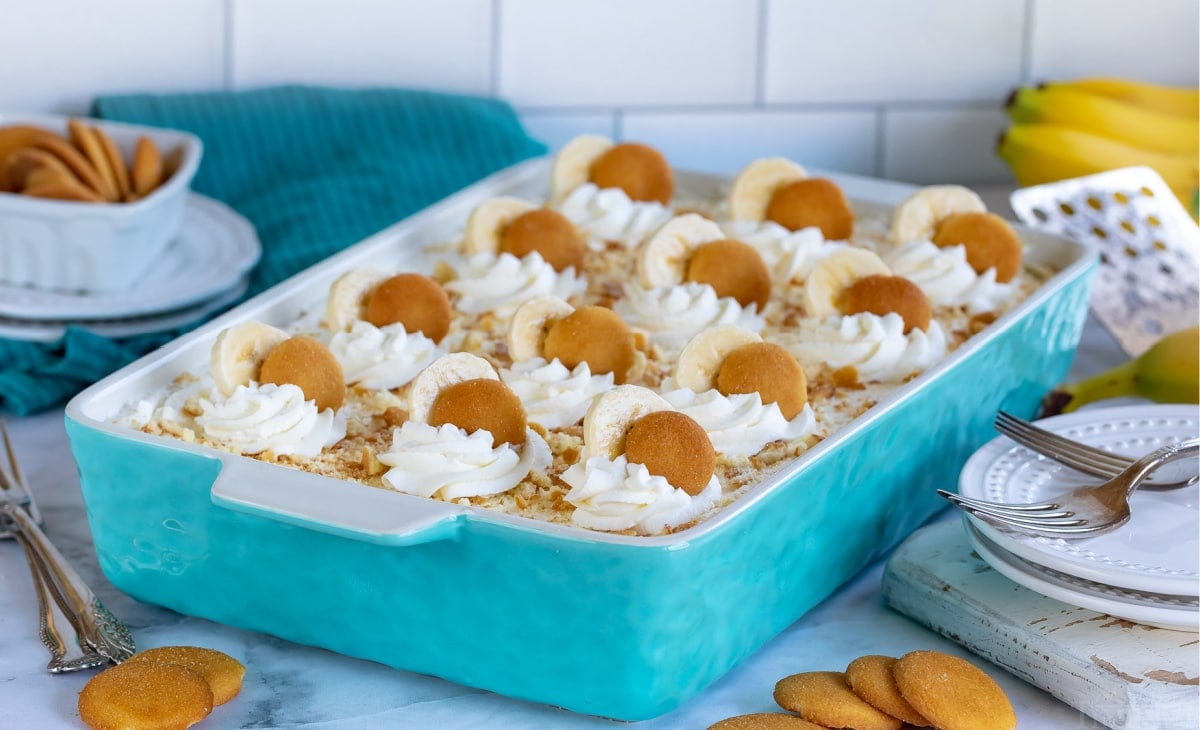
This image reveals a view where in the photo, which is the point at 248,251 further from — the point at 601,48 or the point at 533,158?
the point at 601,48

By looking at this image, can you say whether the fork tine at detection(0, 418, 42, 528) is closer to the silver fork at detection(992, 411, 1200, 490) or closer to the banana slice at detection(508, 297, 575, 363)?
the banana slice at detection(508, 297, 575, 363)

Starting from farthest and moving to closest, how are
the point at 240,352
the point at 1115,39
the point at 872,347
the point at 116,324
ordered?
the point at 1115,39 → the point at 116,324 → the point at 872,347 → the point at 240,352

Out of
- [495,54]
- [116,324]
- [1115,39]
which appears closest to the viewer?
[116,324]

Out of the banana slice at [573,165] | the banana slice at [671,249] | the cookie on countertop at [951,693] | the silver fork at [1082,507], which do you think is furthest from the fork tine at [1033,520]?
the banana slice at [573,165]

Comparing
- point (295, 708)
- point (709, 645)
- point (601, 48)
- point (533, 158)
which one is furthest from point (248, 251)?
point (709, 645)

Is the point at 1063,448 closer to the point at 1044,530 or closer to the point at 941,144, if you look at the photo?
the point at 1044,530

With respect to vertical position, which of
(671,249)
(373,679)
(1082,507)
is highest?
(671,249)

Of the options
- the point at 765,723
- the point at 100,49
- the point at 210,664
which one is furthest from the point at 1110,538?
the point at 100,49
